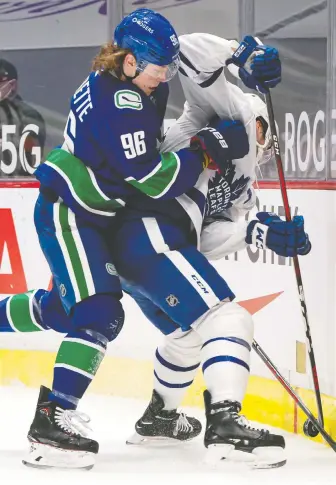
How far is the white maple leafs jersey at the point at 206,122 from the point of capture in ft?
10.5

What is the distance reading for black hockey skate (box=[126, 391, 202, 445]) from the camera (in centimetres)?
347

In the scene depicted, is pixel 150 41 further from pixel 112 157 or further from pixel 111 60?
pixel 112 157

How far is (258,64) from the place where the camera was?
304cm

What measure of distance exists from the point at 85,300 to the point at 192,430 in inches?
26.0

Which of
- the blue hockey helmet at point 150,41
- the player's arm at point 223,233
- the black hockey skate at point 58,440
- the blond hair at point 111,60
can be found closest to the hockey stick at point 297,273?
the player's arm at point 223,233

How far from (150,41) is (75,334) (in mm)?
785

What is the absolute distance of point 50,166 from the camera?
3.15m

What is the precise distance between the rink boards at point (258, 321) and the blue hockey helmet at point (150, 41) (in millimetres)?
741

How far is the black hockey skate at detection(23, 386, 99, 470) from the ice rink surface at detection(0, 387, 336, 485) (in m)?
0.03

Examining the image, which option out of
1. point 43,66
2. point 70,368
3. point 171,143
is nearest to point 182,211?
point 171,143

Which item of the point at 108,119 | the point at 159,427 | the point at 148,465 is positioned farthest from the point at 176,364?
the point at 108,119

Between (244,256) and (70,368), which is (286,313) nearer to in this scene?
(244,256)

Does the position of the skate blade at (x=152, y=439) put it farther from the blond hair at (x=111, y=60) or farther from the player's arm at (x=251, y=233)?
the blond hair at (x=111, y=60)

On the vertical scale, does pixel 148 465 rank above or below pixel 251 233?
below
